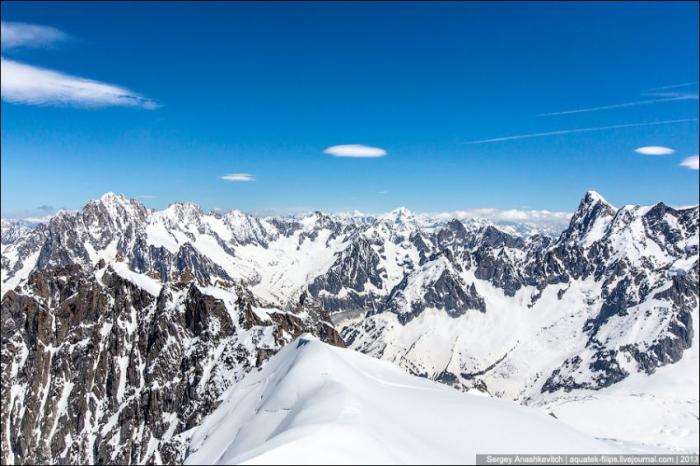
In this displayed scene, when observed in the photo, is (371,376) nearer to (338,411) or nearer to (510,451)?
(338,411)

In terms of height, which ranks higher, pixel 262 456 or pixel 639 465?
pixel 262 456

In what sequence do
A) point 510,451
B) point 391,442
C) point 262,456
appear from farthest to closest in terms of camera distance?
point 510,451, point 391,442, point 262,456

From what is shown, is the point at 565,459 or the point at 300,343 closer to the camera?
the point at 565,459

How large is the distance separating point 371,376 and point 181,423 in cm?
11919

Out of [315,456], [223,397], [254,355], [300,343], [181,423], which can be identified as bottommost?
[181,423]

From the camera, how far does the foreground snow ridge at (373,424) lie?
5106 cm

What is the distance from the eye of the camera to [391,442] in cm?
5706

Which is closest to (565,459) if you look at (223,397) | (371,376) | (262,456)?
(262,456)

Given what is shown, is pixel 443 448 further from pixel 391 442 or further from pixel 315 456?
pixel 315 456

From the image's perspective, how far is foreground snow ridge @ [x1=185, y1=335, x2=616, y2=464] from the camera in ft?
168

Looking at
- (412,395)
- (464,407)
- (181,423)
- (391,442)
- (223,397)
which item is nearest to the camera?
(391,442)

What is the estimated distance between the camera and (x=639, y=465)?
60.5 meters

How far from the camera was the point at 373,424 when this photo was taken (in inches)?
2514

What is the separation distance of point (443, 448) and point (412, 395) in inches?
1202
